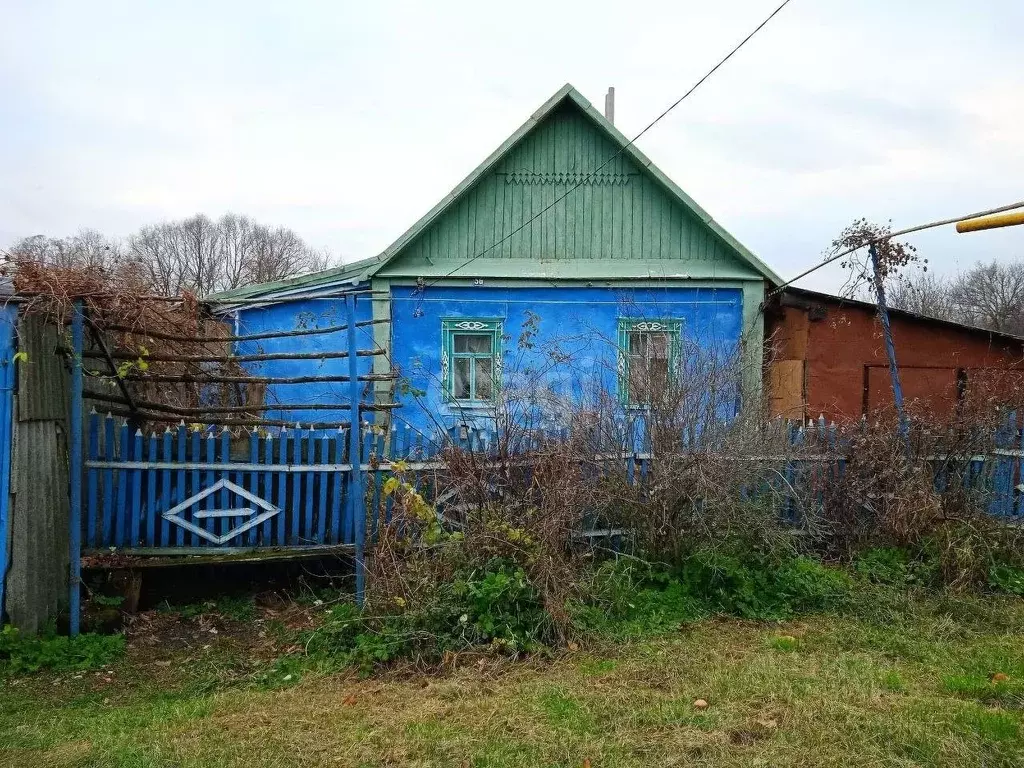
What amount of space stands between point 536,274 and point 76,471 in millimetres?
7512

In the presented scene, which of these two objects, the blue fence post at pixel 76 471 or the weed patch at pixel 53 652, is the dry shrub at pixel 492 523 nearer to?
the weed patch at pixel 53 652

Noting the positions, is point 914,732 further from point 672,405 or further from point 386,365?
point 386,365

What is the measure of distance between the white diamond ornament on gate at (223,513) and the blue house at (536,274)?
5.03 m

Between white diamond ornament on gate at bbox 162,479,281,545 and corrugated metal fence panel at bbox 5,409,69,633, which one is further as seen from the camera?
white diamond ornament on gate at bbox 162,479,281,545

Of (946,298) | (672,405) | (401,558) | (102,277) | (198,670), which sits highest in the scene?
(946,298)

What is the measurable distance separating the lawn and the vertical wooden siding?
7.42 meters

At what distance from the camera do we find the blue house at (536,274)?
1192 cm

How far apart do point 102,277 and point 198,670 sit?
2.83m

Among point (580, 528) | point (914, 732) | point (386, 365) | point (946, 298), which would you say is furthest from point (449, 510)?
point (946, 298)

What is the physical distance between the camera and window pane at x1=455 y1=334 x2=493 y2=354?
1220 centimetres

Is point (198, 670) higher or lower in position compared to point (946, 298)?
lower

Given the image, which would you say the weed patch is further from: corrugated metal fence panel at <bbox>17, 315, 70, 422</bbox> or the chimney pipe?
Answer: the chimney pipe

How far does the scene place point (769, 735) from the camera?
3992mm

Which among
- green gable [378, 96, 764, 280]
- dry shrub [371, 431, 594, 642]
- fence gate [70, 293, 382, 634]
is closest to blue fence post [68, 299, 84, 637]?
fence gate [70, 293, 382, 634]
